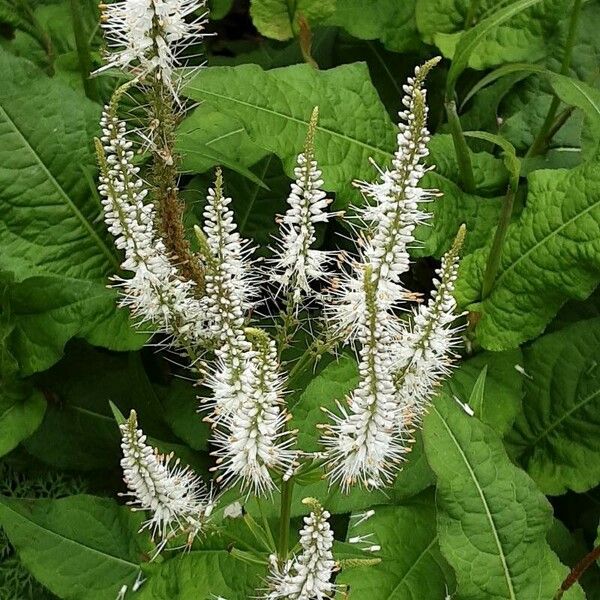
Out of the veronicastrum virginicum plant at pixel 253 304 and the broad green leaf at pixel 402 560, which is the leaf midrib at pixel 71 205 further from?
the broad green leaf at pixel 402 560

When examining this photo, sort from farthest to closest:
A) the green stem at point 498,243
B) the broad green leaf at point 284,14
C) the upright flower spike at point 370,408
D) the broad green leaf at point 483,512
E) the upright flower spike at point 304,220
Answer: the broad green leaf at point 284,14 < the green stem at point 498,243 < the broad green leaf at point 483,512 < the upright flower spike at point 304,220 < the upright flower spike at point 370,408

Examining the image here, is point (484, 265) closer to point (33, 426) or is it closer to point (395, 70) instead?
point (395, 70)

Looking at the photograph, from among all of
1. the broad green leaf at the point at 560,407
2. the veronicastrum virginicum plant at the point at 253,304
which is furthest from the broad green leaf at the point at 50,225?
the broad green leaf at the point at 560,407

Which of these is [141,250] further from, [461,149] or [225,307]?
[461,149]

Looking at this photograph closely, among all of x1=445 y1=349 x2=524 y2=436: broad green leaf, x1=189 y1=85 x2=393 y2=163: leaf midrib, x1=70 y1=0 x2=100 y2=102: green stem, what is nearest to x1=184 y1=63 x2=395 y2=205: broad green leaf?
x1=189 y1=85 x2=393 y2=163: leaf midrib

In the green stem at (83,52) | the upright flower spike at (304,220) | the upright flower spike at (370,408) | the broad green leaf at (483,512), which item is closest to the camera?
the upright flower spike at (370,408)

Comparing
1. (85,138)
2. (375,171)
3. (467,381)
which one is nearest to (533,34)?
(375,171)

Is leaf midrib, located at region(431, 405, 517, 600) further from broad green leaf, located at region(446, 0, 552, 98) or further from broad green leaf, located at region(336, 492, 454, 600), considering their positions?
broad green leaf, located at region(446, 0, 552, 98)
